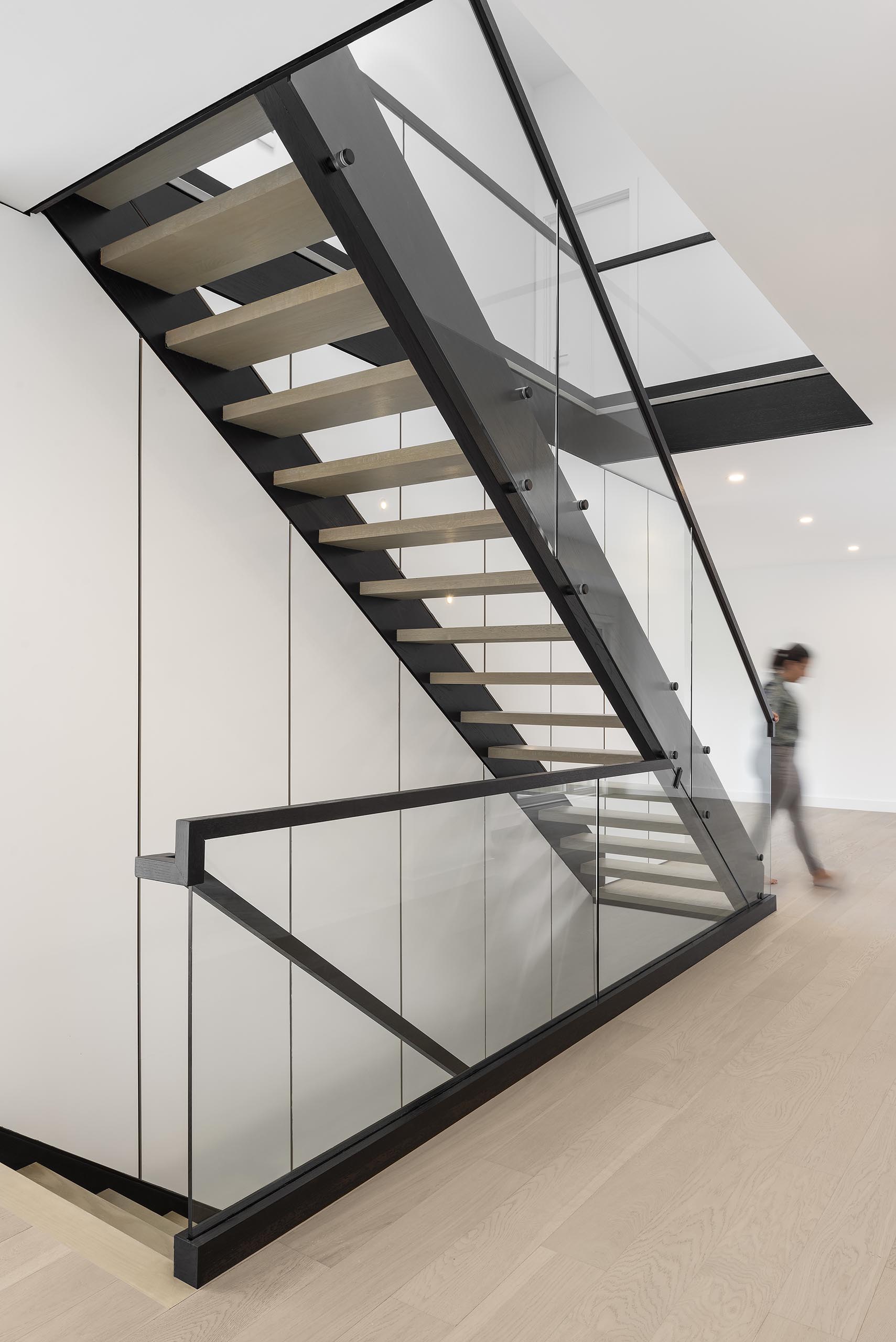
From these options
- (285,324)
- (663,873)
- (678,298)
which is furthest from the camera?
(678,298)

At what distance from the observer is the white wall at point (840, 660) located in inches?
382

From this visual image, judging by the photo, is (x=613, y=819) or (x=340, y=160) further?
(x=613, y=819)

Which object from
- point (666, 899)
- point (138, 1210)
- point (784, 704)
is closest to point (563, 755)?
point (666, 899)

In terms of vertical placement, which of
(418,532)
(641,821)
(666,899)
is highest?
(418,532)

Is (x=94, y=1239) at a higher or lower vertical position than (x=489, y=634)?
lower

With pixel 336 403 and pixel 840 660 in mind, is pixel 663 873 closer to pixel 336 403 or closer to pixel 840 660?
pixel 336 403

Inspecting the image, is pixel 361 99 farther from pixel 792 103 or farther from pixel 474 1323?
pixel 474 1323

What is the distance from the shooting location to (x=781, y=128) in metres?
2.57

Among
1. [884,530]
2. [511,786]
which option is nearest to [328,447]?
[511,786]

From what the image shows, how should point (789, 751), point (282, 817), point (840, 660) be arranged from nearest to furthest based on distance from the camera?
point (282, 817), point (789, 751), point (840, 660)

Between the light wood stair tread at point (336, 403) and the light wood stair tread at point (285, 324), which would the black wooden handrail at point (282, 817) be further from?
the light wood stair tread at point (285, 324)

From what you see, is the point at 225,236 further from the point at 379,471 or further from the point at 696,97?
the point at 696,97

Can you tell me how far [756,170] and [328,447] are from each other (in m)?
1.92

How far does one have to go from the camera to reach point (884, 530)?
816 centimetres
